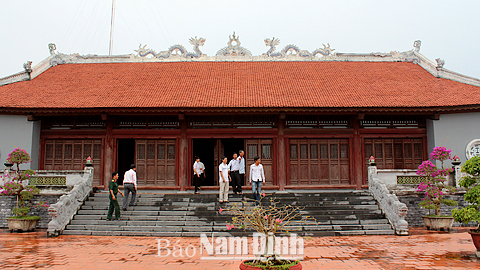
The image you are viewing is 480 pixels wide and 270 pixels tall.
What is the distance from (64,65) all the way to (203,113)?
874 cm

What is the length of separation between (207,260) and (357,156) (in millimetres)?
8357

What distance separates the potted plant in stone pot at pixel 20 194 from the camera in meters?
10.8

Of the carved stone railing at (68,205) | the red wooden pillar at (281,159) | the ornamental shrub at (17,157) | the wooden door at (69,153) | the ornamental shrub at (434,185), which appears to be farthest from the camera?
the wooden door at (69,153)

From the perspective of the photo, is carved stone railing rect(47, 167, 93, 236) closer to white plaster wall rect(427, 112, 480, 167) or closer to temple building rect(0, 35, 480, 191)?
temple building rect(0, 35, 480, 191)

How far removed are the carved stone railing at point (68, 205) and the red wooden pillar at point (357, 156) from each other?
903cm

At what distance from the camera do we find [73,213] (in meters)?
10.7

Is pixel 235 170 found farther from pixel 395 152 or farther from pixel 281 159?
pixel 395 152

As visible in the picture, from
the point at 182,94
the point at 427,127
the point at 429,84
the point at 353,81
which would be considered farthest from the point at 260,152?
the point at 429,84

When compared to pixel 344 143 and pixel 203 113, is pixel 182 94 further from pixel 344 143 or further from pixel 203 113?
pixel 344 143

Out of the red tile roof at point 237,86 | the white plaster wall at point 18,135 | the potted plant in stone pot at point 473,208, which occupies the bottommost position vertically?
the potted plant in stone pot at point 473,208

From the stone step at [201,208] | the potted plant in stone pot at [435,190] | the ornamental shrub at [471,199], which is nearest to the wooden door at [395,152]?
the potted plant in stone pot at [435,190]

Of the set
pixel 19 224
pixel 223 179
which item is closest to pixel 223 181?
pixel 223 179

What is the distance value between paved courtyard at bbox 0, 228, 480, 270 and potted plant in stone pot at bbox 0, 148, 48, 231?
109 cm

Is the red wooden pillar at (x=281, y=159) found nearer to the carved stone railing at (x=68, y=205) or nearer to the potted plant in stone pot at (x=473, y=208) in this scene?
the carved stone railing at (x=68, y=205)
